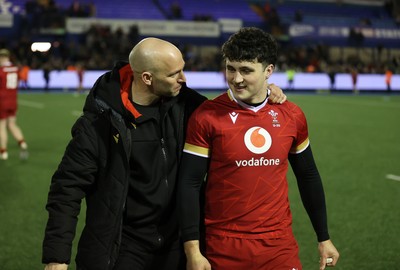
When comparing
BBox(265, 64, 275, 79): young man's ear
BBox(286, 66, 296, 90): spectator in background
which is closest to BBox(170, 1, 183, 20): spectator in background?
BBox(286, 66, 296, 90): spectator in background

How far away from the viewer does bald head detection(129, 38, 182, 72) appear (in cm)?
312

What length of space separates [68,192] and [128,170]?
1.03 ft

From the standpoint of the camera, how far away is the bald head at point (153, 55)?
312 centimetres

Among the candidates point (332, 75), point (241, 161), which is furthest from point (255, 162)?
point (332, 75)

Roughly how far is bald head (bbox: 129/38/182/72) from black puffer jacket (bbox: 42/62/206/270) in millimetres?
203

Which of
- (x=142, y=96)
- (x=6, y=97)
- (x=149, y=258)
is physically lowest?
(x=6, y=97)

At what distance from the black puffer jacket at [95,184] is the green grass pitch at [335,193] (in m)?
2.57

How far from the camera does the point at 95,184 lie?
317 cm

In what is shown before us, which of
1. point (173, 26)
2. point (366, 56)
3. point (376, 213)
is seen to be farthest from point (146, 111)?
point (366, 56)

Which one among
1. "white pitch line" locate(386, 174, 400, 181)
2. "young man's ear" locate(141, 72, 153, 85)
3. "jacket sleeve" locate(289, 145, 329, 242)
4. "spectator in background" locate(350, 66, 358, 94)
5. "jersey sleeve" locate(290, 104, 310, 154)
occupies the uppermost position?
"young man's ear" locate(141, 72, 153, 85)

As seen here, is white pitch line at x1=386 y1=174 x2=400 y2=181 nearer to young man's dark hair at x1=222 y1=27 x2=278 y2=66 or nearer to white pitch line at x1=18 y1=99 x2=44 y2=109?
young man's dark hair at x1=222 y1=27 x2=278 y2=66

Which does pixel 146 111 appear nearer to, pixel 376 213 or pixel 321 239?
pixel 321 239

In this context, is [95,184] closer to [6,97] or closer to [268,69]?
[268,69]

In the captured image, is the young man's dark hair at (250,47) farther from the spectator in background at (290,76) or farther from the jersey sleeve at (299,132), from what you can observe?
the spectator in background at (290,76)
